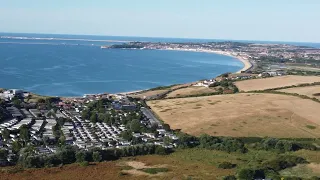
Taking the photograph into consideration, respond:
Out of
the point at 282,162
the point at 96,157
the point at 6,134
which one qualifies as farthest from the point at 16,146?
the point at 282,162

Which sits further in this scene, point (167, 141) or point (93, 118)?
point (93, 118)

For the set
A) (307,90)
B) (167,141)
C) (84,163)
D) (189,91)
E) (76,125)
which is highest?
(307,90)

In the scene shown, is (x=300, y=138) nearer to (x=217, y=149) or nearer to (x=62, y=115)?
(x=217, y=149)

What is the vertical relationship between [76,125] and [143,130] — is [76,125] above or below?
below

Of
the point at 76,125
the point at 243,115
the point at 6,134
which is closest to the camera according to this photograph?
the point at 6,134

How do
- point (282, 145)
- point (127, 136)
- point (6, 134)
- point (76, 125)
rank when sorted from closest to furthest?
point (282, 145)
point (127, 136)
point (6, 134)
point (76, 125)

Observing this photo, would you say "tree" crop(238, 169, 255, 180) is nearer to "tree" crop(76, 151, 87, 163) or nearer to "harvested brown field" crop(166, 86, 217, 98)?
"tree" crop(76, 151, 87, 163)

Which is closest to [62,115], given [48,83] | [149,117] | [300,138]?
[149,117]

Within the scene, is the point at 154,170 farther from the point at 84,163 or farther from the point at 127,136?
the point at 127,136
